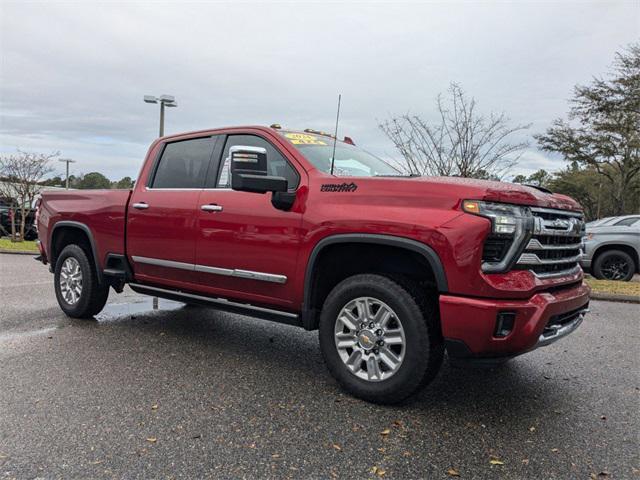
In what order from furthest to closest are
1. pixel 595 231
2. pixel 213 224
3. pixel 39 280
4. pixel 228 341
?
pixel 595 231 < pixel 39 280 < pixel 228 341 < pixel 213 224

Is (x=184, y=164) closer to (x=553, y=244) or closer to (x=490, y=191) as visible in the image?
(x=490, y=191)

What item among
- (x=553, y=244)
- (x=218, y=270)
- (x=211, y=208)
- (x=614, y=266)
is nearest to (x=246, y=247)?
(x=218, y=270)

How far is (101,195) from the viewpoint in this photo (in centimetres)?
540

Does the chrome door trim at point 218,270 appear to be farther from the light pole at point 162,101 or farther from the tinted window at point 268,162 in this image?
the light pole at point 162,101

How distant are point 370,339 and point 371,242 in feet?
2.12

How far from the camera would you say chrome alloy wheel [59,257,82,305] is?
562cm

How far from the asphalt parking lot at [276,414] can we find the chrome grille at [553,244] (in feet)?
3.19

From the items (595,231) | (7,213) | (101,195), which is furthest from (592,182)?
(101,195)

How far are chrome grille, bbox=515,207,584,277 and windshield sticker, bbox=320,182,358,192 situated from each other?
1.16 m

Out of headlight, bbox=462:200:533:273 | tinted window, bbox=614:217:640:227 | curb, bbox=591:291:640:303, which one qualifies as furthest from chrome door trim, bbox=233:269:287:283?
tinted window, bbox=614:217:640:227

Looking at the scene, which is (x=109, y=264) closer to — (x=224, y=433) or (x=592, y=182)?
(x=224, y=433)

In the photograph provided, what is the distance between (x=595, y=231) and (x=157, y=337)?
29.1 feet

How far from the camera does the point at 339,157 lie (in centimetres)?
431

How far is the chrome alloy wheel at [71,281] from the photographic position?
5.62 m
